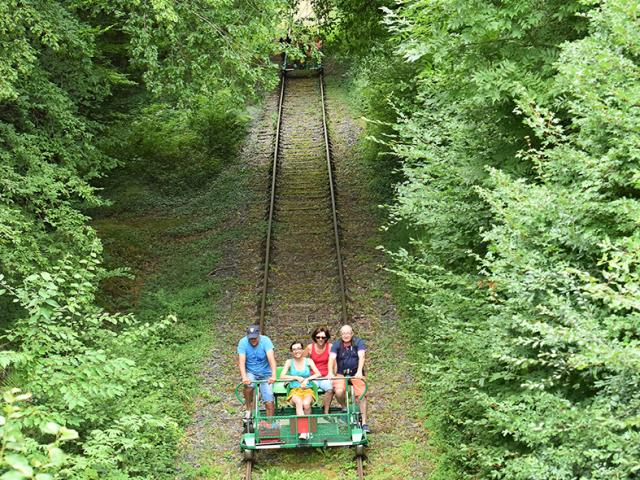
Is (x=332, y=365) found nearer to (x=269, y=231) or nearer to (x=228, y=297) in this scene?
(x=228, y=297)

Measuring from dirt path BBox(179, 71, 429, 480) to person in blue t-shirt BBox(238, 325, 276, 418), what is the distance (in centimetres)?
87

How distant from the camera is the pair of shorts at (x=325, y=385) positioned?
35.4 feet

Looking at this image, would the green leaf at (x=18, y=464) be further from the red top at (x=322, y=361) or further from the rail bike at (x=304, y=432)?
the red top at (x=322, y=361)

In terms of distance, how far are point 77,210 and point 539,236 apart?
7792 mm

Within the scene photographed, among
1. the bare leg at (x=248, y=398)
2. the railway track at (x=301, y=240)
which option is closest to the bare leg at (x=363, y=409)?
the bare leg at (x=248, y=398)

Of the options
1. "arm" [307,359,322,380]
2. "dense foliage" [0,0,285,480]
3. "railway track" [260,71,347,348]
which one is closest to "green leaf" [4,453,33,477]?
"dense foliage" [0,0,285,480]

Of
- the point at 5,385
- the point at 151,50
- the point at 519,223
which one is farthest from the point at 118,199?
the point at 519,223

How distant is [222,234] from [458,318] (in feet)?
32.0

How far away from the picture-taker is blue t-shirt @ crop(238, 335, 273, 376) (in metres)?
11.0

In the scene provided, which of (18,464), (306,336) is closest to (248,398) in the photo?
(306,336)

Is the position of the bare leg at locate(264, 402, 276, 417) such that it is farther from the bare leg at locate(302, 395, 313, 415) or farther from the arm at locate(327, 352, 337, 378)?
the arm at locate(327, 352, 337, 378)

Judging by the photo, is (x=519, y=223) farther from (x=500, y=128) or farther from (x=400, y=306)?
(x=400, y=306)

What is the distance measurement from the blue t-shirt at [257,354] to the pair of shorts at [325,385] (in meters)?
0.75

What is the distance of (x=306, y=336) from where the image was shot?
14.5 metres
